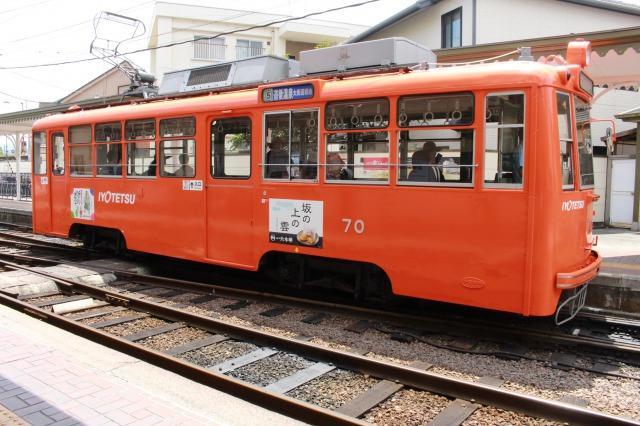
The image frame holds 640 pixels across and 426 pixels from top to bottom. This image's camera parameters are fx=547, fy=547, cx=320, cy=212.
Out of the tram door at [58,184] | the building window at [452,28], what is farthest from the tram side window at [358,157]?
the building window at [452,28]

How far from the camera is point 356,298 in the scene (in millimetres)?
6824

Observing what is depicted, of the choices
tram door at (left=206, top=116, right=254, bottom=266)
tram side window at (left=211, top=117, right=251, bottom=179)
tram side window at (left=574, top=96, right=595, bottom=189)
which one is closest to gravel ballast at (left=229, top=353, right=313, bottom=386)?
tram door at (left=206, top=116, right=254, bottom=266)

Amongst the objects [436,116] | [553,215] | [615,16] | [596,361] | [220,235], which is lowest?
[596,361]

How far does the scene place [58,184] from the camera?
1073cm

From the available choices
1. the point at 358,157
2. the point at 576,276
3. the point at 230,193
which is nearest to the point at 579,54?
the point at 576,276

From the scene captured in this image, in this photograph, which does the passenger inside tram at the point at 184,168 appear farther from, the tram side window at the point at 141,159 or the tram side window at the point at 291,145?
the tram side window at the point at 291,145

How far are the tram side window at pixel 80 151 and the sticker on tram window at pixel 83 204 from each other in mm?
334

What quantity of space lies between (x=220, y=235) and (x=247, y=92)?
79.1 inches

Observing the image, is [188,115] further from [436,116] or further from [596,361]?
[596,361]

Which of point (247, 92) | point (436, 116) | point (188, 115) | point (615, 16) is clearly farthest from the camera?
point (615, 16)

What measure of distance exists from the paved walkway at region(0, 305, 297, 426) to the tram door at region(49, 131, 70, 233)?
228 inches

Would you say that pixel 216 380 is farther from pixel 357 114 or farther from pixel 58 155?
pixel 58 155

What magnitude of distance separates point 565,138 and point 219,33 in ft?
89.3

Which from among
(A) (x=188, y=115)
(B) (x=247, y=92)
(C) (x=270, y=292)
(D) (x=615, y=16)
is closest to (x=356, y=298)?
(C) (x=270, y=292)
